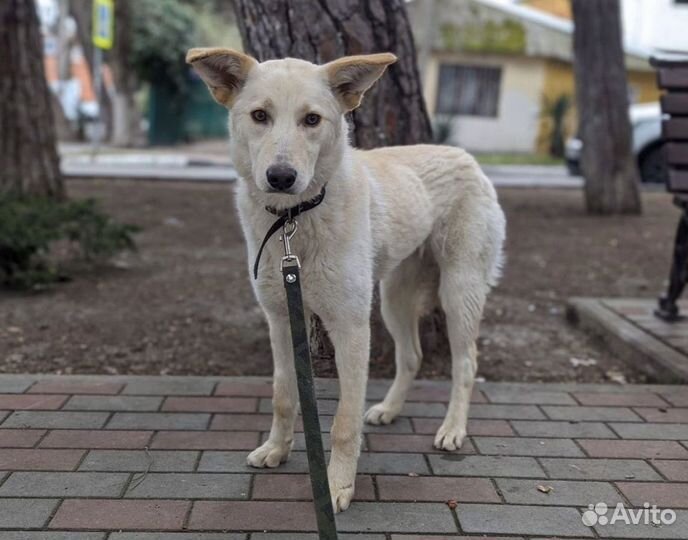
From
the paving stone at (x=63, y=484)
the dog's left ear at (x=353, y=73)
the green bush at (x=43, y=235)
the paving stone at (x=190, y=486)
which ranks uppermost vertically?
the dog's left ear at (x=353, y=73)

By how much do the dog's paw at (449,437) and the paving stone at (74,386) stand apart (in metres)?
1.66

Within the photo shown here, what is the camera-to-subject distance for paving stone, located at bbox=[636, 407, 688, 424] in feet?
12.2

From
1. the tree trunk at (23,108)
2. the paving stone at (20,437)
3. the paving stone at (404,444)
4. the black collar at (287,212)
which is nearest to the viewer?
the black collar at (287,212)

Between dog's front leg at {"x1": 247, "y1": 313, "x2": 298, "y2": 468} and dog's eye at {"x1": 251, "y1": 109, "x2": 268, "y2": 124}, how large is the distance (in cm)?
89

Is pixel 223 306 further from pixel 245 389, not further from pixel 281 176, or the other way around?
pixel 281 176

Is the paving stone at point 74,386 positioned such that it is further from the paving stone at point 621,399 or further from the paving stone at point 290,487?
the paving stone at point 621,399

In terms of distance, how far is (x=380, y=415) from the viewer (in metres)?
3.70

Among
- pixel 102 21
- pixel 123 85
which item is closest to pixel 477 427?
pixel 102 21

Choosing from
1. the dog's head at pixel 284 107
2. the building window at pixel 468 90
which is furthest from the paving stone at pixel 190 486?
the building window at pixel 468 90

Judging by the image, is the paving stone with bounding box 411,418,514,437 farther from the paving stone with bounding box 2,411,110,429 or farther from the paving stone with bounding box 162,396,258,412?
the paving stone with bounding box 2,411,110,429

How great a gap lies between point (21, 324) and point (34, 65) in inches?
154

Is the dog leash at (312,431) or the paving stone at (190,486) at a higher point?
the dog leash at (312,431)

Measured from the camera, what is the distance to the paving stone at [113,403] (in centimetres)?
371

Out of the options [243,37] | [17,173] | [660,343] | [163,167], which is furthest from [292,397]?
[163,167]
